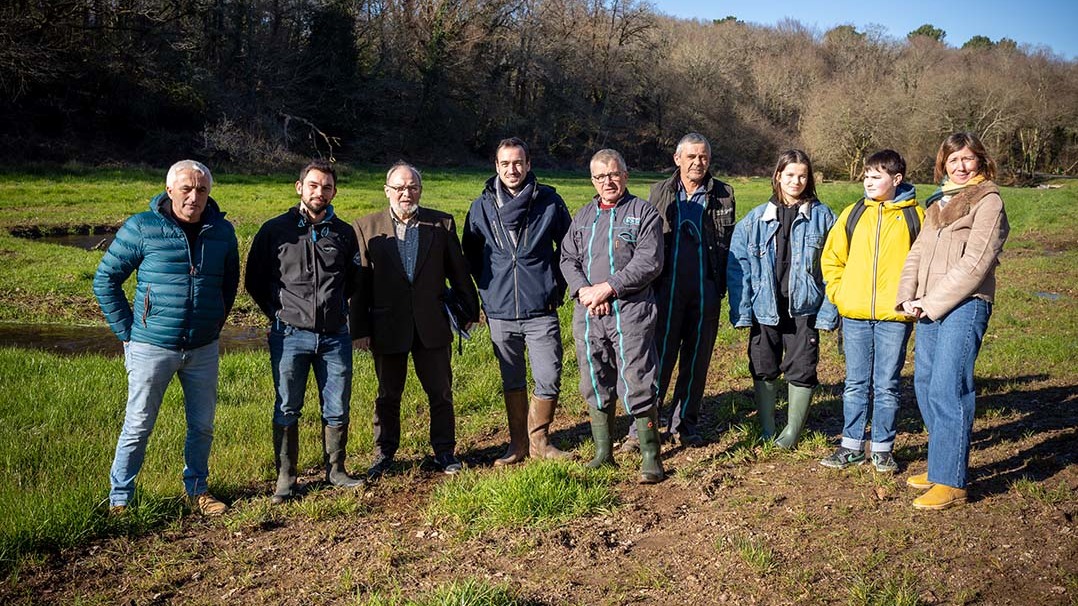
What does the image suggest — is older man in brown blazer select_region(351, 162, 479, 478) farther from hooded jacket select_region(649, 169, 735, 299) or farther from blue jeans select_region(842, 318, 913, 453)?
blue jeans select_region(842, 318, 913, 453)

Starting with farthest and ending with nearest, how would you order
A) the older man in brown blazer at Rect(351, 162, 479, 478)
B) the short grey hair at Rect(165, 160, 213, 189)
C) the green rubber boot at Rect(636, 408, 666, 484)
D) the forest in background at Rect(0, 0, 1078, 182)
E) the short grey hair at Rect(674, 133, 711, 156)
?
1. the forest in background at Rect(0, 0, 1078, 182)
2. the short grey hair at Rect(674, 133, 711, 156)
3. the older man in brown blazer at Rect(351, 162, 479, 478)
4. the green rubber boot at Rect(636, 408, 666, 484)
5. the short grey hair at Rect(165, 160, 213, 189)

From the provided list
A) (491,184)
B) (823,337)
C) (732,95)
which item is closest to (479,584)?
(491,184)

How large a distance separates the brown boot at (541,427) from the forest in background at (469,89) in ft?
87.7

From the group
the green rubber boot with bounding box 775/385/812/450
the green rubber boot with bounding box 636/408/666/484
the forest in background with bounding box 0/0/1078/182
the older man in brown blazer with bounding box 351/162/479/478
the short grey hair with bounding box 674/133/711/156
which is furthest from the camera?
the forest in background with bounding box 0/0/1078/182

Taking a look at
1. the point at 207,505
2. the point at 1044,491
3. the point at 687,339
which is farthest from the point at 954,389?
the point at 207,505

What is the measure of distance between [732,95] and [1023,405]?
2512 inches

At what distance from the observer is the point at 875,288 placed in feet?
17.3

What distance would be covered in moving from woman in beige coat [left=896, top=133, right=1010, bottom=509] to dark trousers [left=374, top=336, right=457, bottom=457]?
322cm

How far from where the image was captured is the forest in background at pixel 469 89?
31.5m

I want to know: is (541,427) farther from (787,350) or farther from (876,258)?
(876,258)

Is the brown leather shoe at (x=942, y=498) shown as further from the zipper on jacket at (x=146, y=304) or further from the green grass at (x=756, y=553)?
the zipper on jacket at (x=146, y=304)

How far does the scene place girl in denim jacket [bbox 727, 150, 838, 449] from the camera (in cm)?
580

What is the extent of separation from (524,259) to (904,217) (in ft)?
8.60

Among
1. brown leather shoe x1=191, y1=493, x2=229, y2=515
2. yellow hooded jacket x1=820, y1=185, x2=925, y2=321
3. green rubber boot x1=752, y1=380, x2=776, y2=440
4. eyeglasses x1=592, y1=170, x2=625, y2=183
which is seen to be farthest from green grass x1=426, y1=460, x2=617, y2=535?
yellow hooded jacket x1=820, y1=185, x2=925, y2=321
